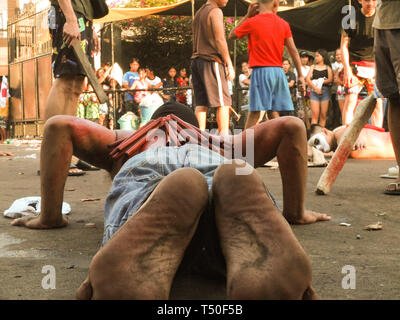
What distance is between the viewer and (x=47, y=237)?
2.58 metres

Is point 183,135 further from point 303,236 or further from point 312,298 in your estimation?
point 312,298

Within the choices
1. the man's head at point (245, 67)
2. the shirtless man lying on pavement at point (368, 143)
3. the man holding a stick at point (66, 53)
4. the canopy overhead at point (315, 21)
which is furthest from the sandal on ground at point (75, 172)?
the man's head at point (245, 67)

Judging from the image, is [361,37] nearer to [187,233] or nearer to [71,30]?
[71,30]

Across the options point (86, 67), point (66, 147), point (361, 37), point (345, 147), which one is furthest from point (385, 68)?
Result: point (361, 37)

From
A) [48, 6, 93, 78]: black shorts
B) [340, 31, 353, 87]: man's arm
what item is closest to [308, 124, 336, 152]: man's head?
[340, 31, 353, 87]: man's arm

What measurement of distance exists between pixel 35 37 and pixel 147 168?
55.1 feet

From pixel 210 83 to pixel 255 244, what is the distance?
4840mm

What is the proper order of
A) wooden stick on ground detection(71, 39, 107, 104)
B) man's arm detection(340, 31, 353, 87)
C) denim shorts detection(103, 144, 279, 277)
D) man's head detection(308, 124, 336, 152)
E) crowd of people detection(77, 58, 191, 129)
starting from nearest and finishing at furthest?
1. denim shorts detection(103, 144, 279, 277)
2. wooden stick on ground detection(71, 39, 107, 104)
3. man's arm detection(340, 31, 353, 87)
4. man's head detection(308, 124, 336, 152)
5. crowd of people detection(77, 58, 191, 129)

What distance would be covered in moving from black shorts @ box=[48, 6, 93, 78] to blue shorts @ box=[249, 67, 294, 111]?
2.31 metres

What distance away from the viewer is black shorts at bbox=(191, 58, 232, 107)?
6.19 meters

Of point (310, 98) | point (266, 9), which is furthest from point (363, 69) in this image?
point (310, 98)
